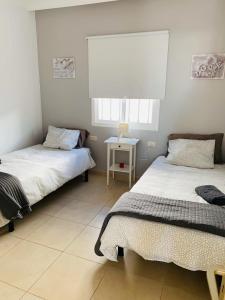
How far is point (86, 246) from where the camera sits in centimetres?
220

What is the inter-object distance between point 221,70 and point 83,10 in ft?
7.04

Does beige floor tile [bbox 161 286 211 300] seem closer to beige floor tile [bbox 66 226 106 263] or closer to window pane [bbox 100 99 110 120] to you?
beige floor tile [bbox 66 226 106 263]

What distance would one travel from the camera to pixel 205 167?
2809mm

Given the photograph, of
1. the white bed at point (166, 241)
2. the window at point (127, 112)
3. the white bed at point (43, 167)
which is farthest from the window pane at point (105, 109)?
the white bed at point (166, 241)

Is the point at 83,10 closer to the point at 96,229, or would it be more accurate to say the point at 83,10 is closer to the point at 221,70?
the point at 221,70

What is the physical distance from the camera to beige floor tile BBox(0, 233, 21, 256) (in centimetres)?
213

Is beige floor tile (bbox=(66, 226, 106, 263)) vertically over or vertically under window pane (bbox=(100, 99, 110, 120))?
under

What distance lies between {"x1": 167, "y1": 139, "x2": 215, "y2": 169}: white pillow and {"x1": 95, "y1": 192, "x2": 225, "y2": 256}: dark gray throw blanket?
103 cm

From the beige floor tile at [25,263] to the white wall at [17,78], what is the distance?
179 centimetres

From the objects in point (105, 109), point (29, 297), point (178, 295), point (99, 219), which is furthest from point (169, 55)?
point (29, 297)

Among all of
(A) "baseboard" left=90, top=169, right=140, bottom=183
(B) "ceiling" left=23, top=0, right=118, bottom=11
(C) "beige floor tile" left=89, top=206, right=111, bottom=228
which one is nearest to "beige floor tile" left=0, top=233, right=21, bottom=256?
(C) "beige floor tile" left=89, top=206, right=111, bottom=228

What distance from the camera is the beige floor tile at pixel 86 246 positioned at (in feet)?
6.78

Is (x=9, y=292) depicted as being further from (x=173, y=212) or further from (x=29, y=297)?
(x=173, y=212)

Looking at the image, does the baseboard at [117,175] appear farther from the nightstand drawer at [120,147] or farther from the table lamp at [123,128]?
A: the table lamp at [123,128]
